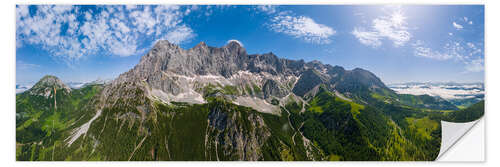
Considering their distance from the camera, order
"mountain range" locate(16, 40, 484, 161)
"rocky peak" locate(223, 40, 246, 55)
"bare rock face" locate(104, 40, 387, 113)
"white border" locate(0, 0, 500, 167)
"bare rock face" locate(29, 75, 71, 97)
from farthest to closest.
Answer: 1. "rocky peak" locate(223, 40, 246, 55)
2. "bare rock face" locate(104, 40, 387, 113)
3. "mountain range" locate(16, 40, 484, 161)
4. "bare rock face" locate(29, 75, 71, 97)
5. "white border" locate(0, 0, 500, 167)

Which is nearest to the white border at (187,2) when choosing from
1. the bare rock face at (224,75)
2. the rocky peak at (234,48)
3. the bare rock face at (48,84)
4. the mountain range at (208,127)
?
the mountain range at (208,127)

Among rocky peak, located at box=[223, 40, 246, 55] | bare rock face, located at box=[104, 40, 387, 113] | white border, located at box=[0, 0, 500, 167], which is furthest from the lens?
rocky peak, located at box=[223, 40, 246, 55]

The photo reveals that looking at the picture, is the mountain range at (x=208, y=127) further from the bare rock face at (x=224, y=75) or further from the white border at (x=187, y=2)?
the bare rock face at (x=224, y=75)

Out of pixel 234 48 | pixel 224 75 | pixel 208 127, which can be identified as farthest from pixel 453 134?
pixel 234 48

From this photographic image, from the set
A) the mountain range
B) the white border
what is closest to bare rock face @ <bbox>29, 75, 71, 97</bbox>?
the mountain range

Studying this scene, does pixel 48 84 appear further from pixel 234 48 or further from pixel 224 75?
pixel 234 48

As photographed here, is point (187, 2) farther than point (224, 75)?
No

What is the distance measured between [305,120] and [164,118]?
3376 centimetres

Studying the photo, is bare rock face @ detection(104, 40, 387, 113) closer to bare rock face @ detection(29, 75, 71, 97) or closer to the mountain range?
the mountain range

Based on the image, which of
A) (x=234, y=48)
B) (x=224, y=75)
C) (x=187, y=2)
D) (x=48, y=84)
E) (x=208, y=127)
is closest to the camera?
(x=187, y=2)

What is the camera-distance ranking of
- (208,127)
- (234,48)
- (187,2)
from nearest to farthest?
(187,2)
(208,127)
(234,48)

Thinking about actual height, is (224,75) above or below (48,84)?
above

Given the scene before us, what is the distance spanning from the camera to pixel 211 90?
54.3 metres
